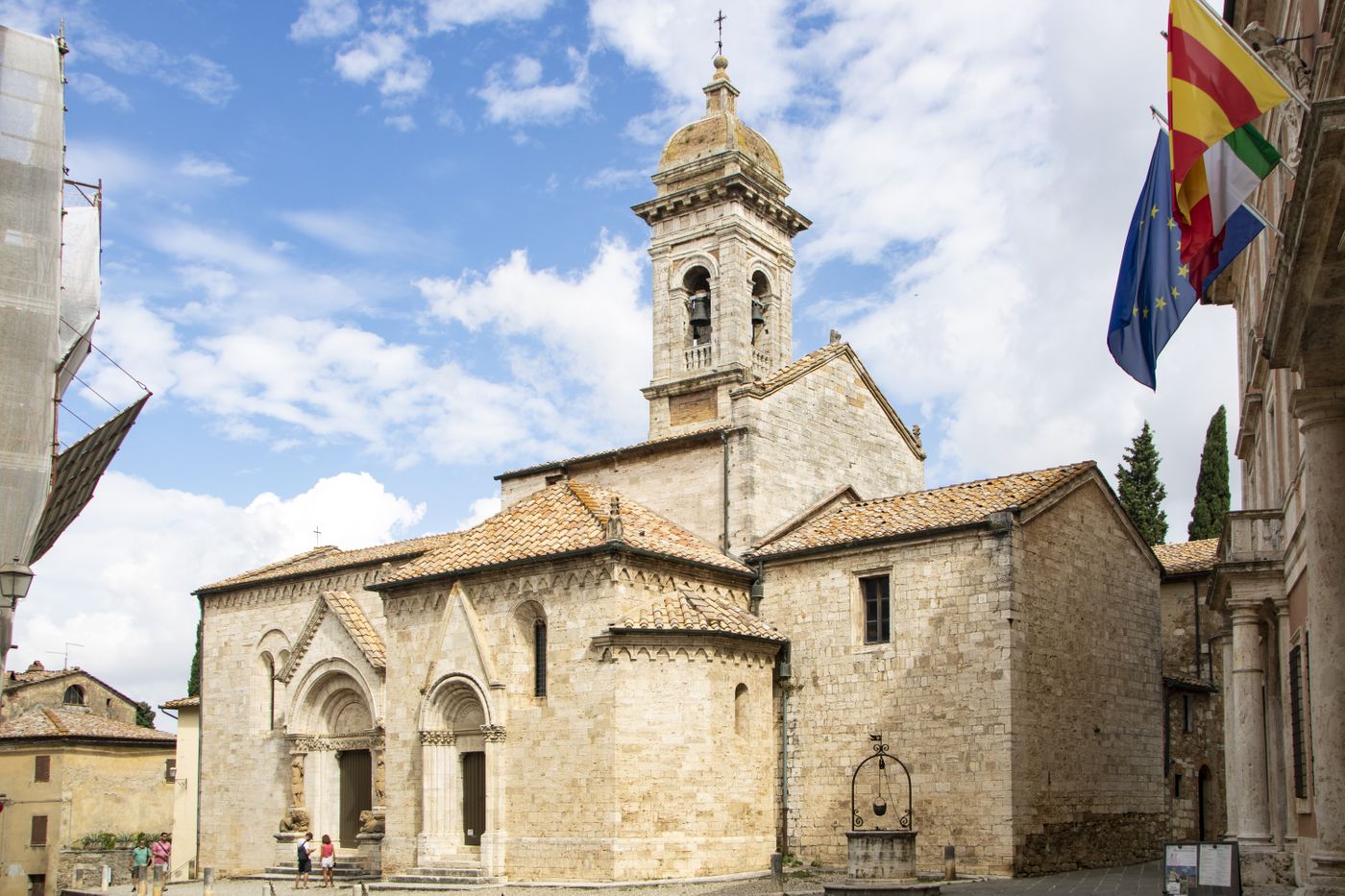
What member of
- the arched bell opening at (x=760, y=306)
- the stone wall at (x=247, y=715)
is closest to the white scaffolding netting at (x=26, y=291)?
the stone wall at (x=247, y=715)

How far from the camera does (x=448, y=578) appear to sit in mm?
26984

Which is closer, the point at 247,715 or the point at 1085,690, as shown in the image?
the point at 1085,690

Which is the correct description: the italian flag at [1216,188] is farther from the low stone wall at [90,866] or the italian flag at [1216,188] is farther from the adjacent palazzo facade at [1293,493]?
the low stone wall at [90,866]

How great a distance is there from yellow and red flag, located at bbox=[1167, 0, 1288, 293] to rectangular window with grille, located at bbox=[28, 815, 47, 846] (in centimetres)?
4268

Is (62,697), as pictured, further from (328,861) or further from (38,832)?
(328,861)

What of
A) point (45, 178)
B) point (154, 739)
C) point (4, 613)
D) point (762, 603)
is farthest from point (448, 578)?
point (154, 739)

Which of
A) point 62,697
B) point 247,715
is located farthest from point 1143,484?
point 62,697

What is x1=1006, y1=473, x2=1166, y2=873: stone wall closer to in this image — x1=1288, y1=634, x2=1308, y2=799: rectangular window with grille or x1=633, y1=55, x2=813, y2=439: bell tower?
x1=1288, y1=634, x2=1308, y2=799: rectangular window with grille

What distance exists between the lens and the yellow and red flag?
1127 cm

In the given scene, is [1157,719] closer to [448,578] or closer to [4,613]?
[448,578]

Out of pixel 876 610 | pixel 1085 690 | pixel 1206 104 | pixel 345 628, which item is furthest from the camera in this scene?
pixel 345 628

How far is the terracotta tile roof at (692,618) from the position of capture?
80.2ft

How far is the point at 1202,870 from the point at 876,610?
10.4 meters

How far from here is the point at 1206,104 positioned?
11.4 meters
